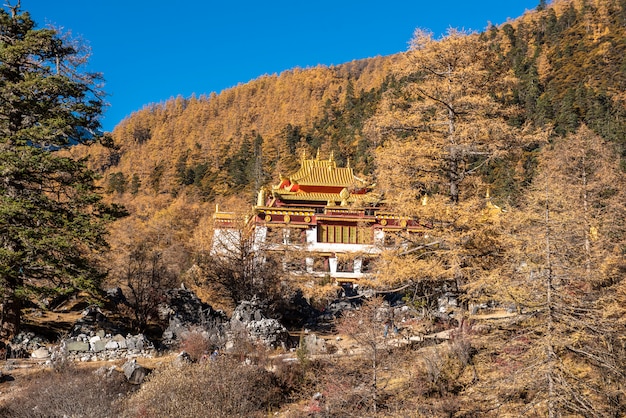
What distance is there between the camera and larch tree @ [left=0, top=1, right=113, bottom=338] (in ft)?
44.9

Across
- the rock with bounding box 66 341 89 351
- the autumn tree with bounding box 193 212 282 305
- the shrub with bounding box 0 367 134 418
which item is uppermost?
the autumn tree with bounding box 193 212 282 305

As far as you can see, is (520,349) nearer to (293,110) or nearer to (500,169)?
(500,169)

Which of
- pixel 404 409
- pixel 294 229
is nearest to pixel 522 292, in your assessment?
pixel 404 409

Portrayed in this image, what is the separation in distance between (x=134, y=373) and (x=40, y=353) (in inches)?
144

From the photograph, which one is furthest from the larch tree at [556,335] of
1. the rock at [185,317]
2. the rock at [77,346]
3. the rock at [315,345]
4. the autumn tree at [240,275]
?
the autumn tree at [240,275]

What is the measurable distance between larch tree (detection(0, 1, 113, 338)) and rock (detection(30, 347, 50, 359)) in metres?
1.04

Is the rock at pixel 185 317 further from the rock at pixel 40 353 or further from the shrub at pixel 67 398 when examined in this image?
the shrub at pixel 67 398

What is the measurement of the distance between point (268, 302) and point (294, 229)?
13.3 meters

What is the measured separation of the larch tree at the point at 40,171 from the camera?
13.7 meters

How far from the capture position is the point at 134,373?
1234 cm

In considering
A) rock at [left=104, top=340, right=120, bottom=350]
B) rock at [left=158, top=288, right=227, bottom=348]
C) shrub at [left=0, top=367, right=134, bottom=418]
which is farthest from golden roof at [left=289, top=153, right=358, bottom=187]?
shrub at [left=0, top=367, right=134, bottom=418]

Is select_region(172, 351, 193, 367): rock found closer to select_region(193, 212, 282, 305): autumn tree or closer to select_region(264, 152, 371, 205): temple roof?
select_region(193, 212, 282, 305): autumn tree

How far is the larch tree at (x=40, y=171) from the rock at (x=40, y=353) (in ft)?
3.41

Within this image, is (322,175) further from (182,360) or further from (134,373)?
(134,373)
